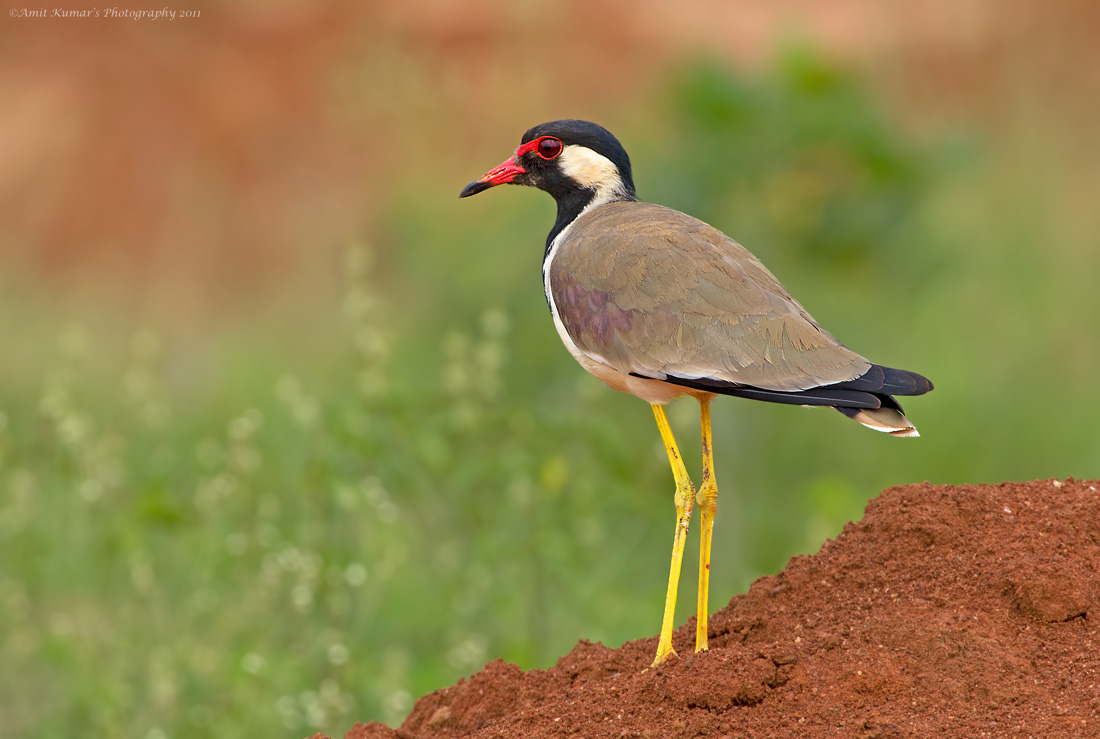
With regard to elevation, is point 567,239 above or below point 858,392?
above

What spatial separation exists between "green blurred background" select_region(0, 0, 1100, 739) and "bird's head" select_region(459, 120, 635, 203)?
4.81ft

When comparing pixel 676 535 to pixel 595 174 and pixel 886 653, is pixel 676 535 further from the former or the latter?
pixel 595 174

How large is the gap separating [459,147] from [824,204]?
674cm

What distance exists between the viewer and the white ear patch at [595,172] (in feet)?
18.5

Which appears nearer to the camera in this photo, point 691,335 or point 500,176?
point 691,335

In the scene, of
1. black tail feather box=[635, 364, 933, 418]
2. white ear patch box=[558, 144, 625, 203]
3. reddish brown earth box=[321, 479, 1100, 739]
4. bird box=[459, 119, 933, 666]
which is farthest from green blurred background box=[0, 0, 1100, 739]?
black tail feather box=[635, 364, 933, 418]

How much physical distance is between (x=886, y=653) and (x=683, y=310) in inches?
56.7

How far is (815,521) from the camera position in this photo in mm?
8445

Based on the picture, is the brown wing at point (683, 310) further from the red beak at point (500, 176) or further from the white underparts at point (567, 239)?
the red beak at point (500, 176)

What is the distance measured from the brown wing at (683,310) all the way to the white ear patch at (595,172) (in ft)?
1.57

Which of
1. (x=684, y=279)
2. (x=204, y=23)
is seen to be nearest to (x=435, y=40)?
(x=204, y=23)

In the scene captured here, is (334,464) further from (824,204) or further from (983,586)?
(824,204)

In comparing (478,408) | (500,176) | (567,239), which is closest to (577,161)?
(500,176)

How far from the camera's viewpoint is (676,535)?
469cm
